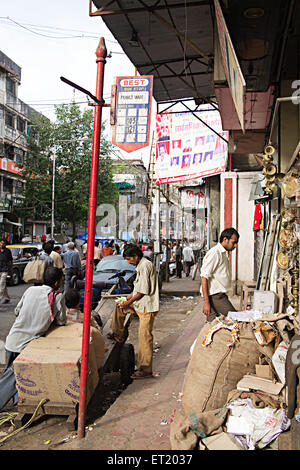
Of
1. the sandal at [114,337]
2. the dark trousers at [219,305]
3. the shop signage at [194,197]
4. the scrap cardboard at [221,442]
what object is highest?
the shop signage at [194,197]

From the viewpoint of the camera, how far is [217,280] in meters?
5.11

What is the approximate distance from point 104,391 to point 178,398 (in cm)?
126

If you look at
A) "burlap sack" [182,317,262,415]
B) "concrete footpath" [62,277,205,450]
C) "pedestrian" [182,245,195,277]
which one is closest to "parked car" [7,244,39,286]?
"pedestrian" [182,245,195,277]

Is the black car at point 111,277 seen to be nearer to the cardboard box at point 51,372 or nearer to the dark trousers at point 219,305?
the dark trousers at point 219,305

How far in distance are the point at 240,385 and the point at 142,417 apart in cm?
114

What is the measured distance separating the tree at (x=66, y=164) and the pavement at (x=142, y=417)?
1016 inches

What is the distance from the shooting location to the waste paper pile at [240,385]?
291 centimetres

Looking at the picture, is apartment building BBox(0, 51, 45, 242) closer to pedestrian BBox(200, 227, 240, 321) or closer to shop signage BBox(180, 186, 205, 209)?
shop signage BBox(180, 186, 205, 209)

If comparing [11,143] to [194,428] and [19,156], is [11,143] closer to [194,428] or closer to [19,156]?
[19,156]

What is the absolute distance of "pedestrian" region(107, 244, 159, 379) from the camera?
5203 mm

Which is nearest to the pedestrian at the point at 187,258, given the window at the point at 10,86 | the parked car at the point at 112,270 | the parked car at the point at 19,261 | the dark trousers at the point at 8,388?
the parked car at the point at 19,261

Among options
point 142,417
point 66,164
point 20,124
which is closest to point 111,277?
point 142,417

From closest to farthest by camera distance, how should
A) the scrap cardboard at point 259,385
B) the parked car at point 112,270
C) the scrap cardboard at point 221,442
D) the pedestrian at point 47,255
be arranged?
the scrap cardboard at point 221,442 → the scrap cardboard at point 259,385 → the parked car at point 112,270 → the pedestrian at point 47,255
